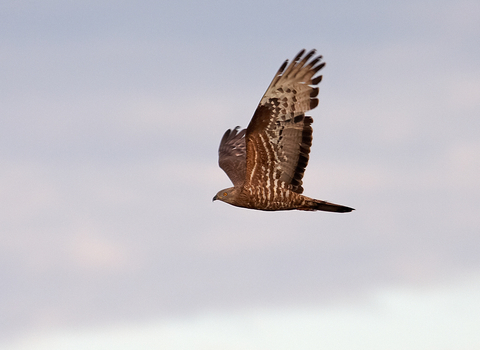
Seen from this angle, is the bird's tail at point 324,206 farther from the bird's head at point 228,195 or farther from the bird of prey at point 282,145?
the bird's head at point 228,195

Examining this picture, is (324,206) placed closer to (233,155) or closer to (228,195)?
(228,195)

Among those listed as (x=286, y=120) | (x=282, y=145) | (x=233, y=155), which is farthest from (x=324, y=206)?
(x=233, y=155)

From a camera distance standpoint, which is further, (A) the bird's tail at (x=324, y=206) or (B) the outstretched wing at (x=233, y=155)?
(B) the outstretched wing at (x=233, y=155)

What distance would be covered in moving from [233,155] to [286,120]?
5.26m

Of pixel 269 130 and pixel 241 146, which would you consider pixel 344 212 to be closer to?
pixel 269 130

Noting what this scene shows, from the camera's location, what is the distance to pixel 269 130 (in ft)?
49.0

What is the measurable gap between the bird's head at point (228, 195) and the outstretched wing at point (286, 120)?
0.93 m

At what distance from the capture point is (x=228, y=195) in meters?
16.1

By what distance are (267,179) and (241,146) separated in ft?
16.3

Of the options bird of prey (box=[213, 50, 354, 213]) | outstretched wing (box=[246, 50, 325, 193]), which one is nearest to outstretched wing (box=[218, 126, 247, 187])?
bird of prey (box=[213, 50, 354, 213])

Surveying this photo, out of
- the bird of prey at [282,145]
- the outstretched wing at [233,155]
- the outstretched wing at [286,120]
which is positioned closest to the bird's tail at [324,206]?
the bird of prey at [282,145]

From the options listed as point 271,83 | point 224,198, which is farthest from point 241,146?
point 271,83

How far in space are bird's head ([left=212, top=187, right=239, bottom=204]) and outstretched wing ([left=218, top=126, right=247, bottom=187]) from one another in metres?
1.21

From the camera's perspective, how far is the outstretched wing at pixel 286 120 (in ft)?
48.4
